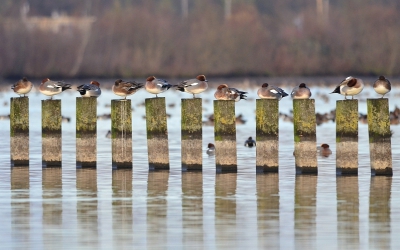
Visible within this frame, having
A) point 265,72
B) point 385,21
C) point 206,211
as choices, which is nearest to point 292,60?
point 265,72

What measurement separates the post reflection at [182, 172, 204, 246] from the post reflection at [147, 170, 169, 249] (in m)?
0.23

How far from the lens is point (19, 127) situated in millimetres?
17312

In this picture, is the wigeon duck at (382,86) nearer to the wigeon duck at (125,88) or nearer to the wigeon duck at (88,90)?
the wigeon duck at (125,88)

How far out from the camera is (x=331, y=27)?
72812 mm

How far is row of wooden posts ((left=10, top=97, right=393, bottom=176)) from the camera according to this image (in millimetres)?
15750

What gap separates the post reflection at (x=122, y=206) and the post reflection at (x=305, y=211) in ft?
5.75

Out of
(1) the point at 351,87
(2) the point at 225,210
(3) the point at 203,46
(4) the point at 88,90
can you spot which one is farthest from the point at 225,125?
(3) the point at 203,46

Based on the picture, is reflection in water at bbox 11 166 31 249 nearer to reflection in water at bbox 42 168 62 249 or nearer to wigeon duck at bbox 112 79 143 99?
reflection in water at bbox 42 168 62 249

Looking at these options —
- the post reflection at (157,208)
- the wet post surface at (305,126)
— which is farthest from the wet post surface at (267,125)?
the post reflection at (157,208)

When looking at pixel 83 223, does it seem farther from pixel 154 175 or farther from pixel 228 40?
pixel 228 40

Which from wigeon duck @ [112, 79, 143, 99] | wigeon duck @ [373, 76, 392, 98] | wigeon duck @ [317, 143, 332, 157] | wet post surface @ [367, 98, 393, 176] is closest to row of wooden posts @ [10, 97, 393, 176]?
wet post surface @ [367, 98, 393, 176]

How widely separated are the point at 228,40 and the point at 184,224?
57164 millimetres

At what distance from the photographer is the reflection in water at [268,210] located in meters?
11.1

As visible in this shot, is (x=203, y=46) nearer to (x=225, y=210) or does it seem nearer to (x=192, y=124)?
(x=192, y=124)
